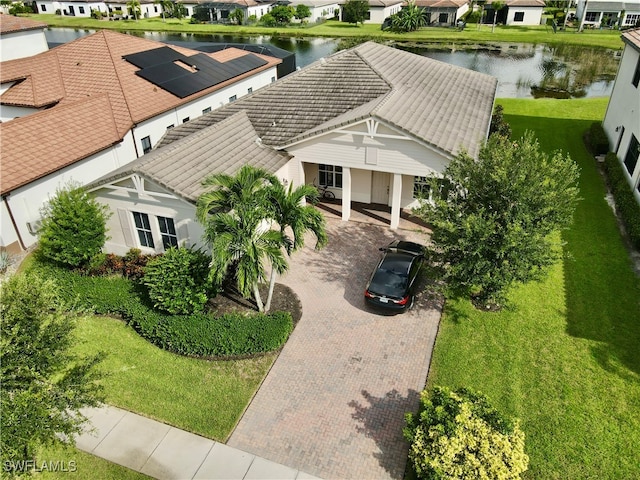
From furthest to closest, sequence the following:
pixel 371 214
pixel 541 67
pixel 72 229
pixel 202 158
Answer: pixel 541 67 < pixel 371 214 < pixel 202 158 < pixel 72 229

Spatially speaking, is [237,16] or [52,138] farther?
[237,16]

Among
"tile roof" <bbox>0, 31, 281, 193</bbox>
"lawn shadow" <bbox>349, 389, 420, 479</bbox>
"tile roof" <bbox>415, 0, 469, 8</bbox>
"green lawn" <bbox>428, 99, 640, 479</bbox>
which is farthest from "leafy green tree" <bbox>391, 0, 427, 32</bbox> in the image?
"lawn shadow" <bbox>349, 389, 420, 479</bbox>

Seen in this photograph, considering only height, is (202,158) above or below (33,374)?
above

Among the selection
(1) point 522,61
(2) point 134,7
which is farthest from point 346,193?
(2) point 134,7

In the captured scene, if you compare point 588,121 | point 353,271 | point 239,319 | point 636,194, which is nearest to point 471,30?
point 588,121

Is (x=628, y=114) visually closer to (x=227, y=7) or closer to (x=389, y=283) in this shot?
(x=389, y=283)

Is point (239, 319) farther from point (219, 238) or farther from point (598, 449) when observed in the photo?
point (598, 449)

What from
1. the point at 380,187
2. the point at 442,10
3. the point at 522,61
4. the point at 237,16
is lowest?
the point at 522,61

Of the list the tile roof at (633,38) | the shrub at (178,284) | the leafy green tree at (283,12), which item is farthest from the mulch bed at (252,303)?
the leafy green tree at (283,12)
